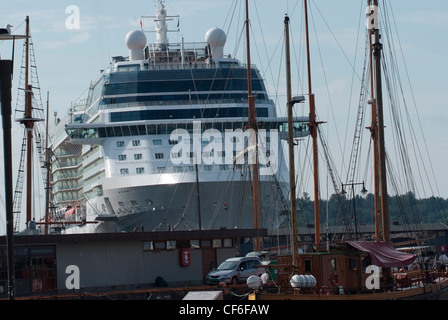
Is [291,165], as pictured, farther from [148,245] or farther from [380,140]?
[148,245]

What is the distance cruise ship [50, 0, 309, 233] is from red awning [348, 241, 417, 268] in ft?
88.4

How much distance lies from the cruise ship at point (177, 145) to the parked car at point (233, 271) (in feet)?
71.8

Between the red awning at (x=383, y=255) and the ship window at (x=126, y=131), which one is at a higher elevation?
the ship window at (x=126, y=131)

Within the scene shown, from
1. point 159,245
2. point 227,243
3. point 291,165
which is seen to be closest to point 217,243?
point 227,243

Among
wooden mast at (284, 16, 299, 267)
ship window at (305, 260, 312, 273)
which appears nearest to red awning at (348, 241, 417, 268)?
ship window at (305, 260, 312, 273)

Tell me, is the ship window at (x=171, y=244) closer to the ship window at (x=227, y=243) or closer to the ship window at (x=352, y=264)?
the ship window at (x=227, y=243)

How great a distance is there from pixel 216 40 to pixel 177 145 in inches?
733

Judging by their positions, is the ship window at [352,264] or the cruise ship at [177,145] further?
the cruise ship at [177,145]

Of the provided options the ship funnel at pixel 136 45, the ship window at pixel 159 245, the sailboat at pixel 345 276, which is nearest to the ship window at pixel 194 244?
the ship window at pixel 159 245

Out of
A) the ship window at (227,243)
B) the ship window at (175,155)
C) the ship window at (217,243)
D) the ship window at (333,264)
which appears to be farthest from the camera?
the ship window at (175,155)

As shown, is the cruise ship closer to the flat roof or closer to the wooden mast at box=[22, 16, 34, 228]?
the wooden mast at box=[22, 16, 34, 228]

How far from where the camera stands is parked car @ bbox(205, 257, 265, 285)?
4006cm

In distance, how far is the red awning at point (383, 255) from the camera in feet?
116
